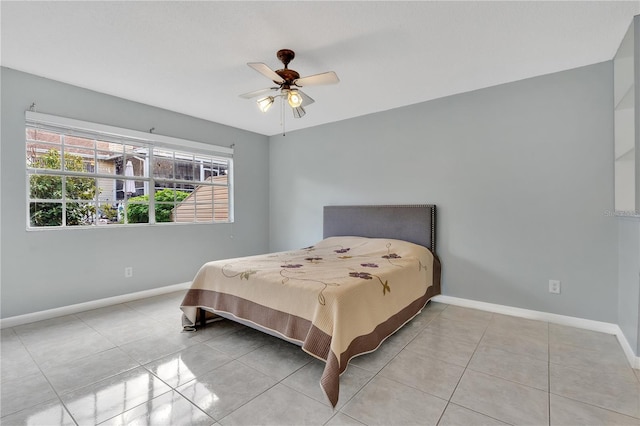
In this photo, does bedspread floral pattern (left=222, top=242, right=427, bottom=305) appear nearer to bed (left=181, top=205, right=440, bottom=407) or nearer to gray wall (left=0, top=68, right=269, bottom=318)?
bed (left=181, top=205, right=440, bottom=407)

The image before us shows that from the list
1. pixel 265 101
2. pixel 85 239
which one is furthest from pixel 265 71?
pixel 85 239

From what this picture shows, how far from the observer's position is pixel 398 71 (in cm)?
279

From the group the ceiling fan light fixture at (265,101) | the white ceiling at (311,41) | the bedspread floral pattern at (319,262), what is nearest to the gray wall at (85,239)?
the white ceiling at (311,41)

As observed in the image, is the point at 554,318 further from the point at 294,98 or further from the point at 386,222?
the point at 294,98

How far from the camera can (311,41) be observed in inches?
90.4

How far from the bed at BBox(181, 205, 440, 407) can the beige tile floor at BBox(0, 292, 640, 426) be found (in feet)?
0.64

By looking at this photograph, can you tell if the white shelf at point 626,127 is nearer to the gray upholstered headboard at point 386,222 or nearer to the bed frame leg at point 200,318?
the gray upholstered headboard at point 386,222

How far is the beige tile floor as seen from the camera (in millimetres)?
1559

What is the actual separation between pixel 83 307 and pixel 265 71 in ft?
10.4

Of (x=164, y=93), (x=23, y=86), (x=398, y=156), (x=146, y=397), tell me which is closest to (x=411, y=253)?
(x=398, y=156)

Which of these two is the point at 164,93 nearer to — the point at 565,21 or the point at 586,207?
the point at 565,21

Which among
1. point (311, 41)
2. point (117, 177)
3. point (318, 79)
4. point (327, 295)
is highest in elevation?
point (311, 41)

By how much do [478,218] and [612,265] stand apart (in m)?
1.13

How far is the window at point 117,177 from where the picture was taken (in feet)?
9.94
